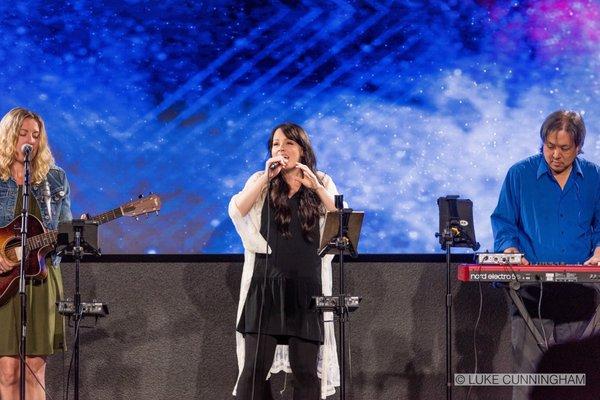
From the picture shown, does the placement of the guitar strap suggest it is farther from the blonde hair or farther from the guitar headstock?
the guitar headstock

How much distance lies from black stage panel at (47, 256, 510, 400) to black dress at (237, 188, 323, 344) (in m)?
1.08

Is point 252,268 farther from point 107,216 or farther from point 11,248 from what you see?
point 11,248

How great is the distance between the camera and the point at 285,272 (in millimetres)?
4578

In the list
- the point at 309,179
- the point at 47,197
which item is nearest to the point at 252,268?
the point at 309,179

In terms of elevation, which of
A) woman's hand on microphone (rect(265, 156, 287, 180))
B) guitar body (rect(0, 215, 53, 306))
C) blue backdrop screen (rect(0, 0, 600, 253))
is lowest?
guitar body (rect(0, 215, 53, 306))

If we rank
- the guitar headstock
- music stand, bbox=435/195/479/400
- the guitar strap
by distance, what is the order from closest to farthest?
music stand, bbox=435/195/479/400 → the guitar strap → the guitar headstock

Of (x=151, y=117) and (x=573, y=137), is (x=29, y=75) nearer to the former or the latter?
(x=151, y=117)

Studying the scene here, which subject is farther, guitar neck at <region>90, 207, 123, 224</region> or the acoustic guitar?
guitar neck at <region>90, 207, 123, 224</region>

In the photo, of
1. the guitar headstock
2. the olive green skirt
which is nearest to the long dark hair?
the guitar headstock

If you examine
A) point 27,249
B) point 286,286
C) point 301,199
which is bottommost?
point 286,286

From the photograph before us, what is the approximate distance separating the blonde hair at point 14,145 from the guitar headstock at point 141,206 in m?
0.50

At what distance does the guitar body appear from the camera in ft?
15.2

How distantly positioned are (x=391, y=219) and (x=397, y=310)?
0.60 metres

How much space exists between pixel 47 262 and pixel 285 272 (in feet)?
4.32
